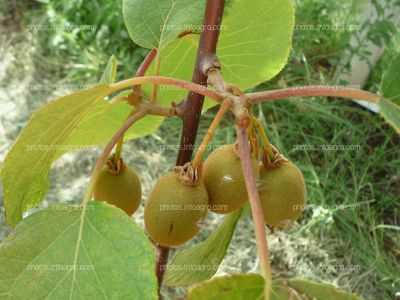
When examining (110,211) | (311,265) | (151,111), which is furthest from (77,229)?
(311,265)

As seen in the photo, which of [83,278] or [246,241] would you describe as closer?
[83,278]

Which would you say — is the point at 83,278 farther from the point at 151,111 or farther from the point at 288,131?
the point at 288,131

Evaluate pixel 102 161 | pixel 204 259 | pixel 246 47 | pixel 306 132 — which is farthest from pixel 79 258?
pixel 306 132

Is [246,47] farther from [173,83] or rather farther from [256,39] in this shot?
[173,83]

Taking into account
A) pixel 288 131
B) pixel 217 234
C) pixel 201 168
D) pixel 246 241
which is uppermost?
pixel 201 168

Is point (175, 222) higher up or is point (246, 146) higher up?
point (246, 146)

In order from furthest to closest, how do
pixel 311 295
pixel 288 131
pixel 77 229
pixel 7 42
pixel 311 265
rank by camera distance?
pixel 7 42
pixel 288 131
pixel 311 265
pixel 77 229
pixel 311 295
